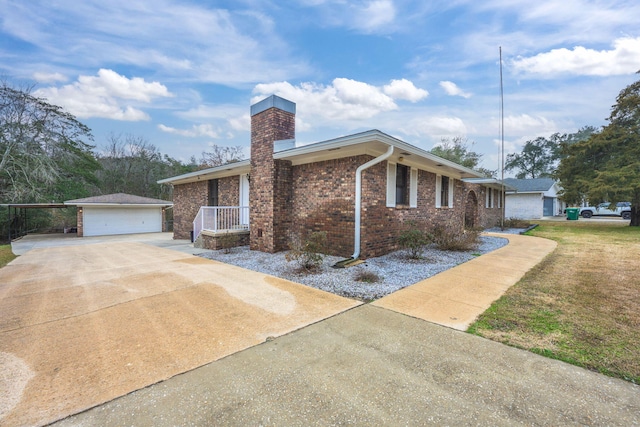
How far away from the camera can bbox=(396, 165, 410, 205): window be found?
8024mm

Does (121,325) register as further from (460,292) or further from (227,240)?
(227,240)

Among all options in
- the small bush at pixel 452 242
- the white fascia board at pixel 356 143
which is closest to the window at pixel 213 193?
the white fascia board at pixel 356 143

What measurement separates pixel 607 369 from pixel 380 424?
214 centimetres

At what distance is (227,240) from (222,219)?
4.41ft

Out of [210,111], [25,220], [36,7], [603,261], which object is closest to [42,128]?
[25,220]

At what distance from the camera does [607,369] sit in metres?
2.21

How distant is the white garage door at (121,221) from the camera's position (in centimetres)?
1577

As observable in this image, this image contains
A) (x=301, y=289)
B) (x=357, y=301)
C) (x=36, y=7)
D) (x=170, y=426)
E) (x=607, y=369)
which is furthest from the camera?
(x=36, y=7)

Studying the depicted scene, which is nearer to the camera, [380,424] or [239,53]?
[380,424]

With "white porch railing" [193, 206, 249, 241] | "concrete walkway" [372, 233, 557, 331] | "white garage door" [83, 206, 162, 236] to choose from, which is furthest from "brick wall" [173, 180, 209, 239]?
"concrete walkway" [372, 233, 557, 331]

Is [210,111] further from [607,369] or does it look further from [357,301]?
[607,369]

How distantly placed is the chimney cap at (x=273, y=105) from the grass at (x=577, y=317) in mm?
7070

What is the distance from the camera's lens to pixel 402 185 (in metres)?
8.21

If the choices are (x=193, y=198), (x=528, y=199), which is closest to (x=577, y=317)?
(x=193, y=198)
